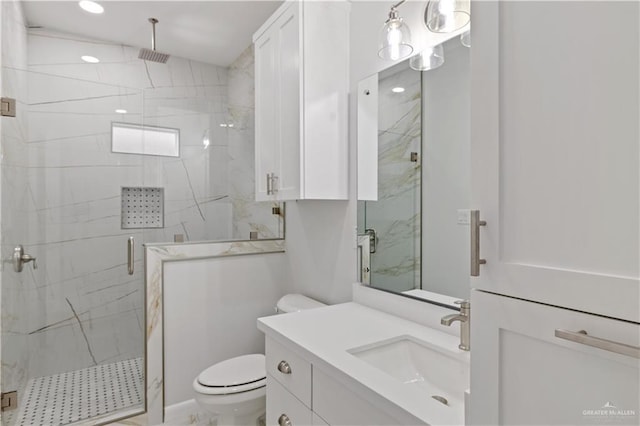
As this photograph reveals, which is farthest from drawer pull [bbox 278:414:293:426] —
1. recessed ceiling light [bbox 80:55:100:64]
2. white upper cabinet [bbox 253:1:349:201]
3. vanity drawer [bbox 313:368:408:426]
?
recessed ceiling light [bbox 80:55:100:64]

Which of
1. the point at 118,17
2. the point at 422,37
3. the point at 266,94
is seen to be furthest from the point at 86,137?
the point at 422,37

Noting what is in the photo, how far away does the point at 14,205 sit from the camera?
194 centimetres

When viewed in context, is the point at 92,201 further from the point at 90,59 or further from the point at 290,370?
the point at 290,370

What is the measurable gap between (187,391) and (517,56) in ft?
7.92

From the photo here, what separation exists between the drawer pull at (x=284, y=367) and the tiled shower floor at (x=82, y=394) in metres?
1.27

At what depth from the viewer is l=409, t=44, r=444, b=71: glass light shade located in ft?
4.38

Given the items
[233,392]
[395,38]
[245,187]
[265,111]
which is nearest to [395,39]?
[395,38]

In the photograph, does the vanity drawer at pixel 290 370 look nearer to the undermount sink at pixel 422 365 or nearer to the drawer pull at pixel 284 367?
the drawer pull at pixel 284 367

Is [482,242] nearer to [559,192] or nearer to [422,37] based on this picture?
[559,192]

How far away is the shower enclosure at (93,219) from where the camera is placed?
7.02 ft

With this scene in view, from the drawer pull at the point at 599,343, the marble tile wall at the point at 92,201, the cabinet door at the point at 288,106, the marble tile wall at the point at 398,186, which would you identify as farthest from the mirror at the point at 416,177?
the marble tile wall at the point at 92,201

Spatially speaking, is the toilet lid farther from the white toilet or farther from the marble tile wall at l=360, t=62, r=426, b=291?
the marble tile wall at l=360, t=62, r=426, b=291

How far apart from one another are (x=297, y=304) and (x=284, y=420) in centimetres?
82

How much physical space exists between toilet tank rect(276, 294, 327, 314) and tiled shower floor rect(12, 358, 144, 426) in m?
0.94
